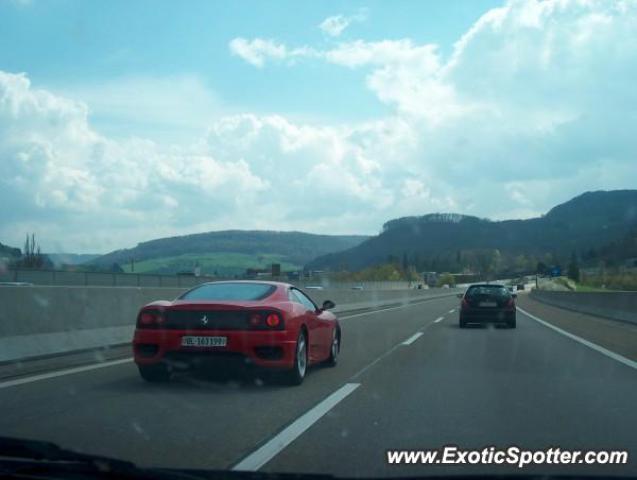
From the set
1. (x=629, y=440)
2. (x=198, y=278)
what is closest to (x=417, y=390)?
(x=629, y=440)

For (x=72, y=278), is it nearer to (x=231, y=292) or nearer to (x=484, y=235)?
(x=231, y=292)

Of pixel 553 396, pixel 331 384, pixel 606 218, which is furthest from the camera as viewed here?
pixel 606 218

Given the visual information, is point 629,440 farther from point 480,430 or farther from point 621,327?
point 621,327

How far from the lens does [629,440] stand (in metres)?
6.83

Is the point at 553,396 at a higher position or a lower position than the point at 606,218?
lower

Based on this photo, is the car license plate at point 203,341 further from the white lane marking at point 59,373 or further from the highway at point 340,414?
the white lane marking at point 59,373

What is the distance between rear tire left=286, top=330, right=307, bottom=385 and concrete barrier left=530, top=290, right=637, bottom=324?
17.4 m

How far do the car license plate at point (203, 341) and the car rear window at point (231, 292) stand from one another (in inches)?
31.0

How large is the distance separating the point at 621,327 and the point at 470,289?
4.47 meters

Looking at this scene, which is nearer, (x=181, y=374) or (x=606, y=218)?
(x=181, y=374)

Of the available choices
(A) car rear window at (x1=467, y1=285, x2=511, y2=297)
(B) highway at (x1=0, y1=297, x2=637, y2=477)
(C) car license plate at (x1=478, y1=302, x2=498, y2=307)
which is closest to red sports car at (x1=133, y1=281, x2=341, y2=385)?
(B) highway at (x1=0, y1=297, x2=637, y2=477)

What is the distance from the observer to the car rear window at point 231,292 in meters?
10.4

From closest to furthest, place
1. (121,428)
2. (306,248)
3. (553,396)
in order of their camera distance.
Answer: (121,428)
(553,396)
(306,248)

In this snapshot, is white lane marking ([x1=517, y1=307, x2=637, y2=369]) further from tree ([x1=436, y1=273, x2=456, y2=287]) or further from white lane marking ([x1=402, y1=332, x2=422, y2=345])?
tree ([x1=436, y1=273, x2=456, y2=287])
